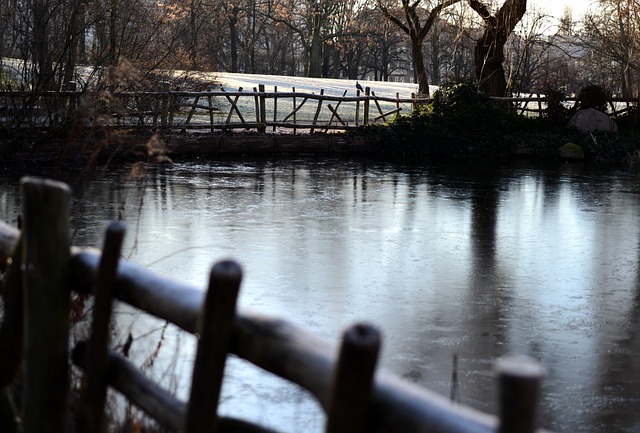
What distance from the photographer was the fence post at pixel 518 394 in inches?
70.9

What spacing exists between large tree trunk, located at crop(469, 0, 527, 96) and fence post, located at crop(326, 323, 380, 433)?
26152 mm

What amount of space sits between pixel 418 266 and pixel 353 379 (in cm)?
880

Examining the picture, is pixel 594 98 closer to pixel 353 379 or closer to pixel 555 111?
pixel 555 111

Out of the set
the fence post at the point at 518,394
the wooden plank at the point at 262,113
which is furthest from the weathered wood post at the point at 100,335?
the wooden plank at the point at 262,113

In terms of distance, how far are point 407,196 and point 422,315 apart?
27.4 ft

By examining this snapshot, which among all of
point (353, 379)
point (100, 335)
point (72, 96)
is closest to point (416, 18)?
point (72, 96)

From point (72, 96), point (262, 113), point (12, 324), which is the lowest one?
point (12, 324)

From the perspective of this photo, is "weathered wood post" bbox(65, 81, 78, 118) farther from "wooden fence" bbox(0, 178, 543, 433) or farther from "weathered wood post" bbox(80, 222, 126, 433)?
"weathered wood post" bbox(80, 222, 126, 433)

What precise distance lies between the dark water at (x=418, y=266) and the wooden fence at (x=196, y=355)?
139cm

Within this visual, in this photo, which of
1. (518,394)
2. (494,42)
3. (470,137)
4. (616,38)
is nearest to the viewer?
(518,394)

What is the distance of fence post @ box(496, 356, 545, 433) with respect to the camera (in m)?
1.80

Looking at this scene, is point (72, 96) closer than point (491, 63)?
Yes

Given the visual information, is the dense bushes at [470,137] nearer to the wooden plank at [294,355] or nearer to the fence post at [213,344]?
the wooden plank at [294,355]

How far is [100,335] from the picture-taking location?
3307 mm
